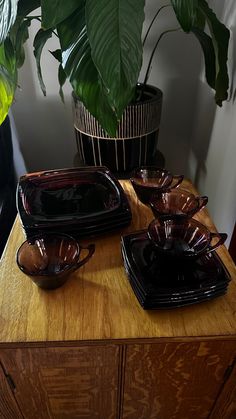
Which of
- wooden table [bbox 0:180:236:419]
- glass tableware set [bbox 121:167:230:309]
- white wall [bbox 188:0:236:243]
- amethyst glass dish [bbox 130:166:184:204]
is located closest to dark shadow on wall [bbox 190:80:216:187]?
white wall [bbox 188:0:236:243]

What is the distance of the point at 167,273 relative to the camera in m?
0.67

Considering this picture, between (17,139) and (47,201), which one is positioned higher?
(47,201)

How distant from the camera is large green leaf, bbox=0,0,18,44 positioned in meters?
0.57

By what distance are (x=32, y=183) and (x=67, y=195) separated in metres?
0.11

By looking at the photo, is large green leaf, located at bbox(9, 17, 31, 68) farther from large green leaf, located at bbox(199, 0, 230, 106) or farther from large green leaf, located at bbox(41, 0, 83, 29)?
large green leaf, located at bbox(199, 0, 230, 106)

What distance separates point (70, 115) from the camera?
57.8 inches

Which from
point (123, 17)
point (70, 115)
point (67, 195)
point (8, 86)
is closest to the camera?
point (123, 17)

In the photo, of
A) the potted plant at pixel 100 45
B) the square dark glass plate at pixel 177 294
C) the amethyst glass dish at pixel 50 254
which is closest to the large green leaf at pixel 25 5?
the potted plant at pixel 100 45

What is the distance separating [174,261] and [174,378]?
0.27 meters

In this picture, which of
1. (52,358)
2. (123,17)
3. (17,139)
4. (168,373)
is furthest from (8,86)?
(17,139)

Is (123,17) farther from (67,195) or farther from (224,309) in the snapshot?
(224,309)

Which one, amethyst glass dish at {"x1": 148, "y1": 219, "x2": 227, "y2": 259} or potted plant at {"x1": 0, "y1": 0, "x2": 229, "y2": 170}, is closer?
potted plant at {"x1": 0, "y1": 0, "x2": 229, "y2": 170}

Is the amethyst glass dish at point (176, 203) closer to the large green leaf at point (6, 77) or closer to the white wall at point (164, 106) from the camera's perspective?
the large green leaf at point (6, 77)

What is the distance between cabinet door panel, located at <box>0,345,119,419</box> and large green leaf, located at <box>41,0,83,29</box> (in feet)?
2.09
